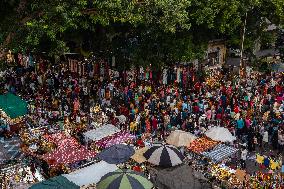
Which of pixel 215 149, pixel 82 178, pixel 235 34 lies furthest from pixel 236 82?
pixel 82 178

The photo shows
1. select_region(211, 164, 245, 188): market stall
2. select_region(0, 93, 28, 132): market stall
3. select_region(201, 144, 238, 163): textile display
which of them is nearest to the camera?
select_region(211, 164, 245, 188): market stall

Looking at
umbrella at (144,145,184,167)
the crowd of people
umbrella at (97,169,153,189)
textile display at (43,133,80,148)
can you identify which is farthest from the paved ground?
textile display at (43,133,80,148)

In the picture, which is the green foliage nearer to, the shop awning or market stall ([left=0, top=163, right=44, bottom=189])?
the shop awning

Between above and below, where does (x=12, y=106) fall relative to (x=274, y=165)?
above

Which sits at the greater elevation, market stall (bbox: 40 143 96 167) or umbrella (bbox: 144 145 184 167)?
umbrella (bbox: 144 145 184 167)

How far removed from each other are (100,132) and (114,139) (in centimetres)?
92

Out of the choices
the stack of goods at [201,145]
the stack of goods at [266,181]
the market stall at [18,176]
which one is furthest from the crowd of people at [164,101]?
the market stall at [18,176]

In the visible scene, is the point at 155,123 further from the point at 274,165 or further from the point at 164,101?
the point at 274,165

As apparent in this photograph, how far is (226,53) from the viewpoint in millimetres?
37062

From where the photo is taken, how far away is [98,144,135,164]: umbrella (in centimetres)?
1712

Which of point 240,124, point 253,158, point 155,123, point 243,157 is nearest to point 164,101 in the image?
point 155,123

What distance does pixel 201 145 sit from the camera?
19.1 m

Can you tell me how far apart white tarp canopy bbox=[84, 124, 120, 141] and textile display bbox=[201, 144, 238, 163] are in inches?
176

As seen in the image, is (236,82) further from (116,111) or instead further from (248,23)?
(116,111)
